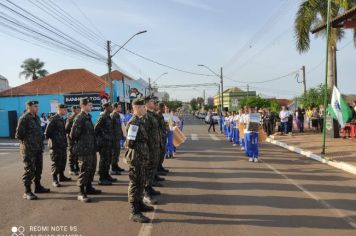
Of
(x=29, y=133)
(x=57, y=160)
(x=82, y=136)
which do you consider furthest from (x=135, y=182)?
(x=57, y=160)

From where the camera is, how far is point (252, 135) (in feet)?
46.9

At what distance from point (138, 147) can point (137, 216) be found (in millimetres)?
1107

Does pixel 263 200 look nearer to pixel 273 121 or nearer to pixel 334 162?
pixel 334 162

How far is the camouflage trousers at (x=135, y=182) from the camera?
7062mm

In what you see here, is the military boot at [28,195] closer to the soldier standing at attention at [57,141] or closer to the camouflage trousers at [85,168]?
the camouflage trousers at [85,168]

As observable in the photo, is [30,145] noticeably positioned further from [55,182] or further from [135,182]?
[135,182]

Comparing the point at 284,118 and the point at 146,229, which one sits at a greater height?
the point at 284,118

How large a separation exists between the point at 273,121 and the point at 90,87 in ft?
87.4

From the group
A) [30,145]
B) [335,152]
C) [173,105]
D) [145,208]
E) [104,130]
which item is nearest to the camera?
[145,208]

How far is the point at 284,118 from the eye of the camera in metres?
25.5

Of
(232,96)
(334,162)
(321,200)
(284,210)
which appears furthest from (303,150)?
(232,96)

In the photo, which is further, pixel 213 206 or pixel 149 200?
pixel 149 200

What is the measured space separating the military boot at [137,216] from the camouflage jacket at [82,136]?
206cm

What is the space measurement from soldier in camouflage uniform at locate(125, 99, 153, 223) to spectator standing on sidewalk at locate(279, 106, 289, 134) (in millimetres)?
18972
